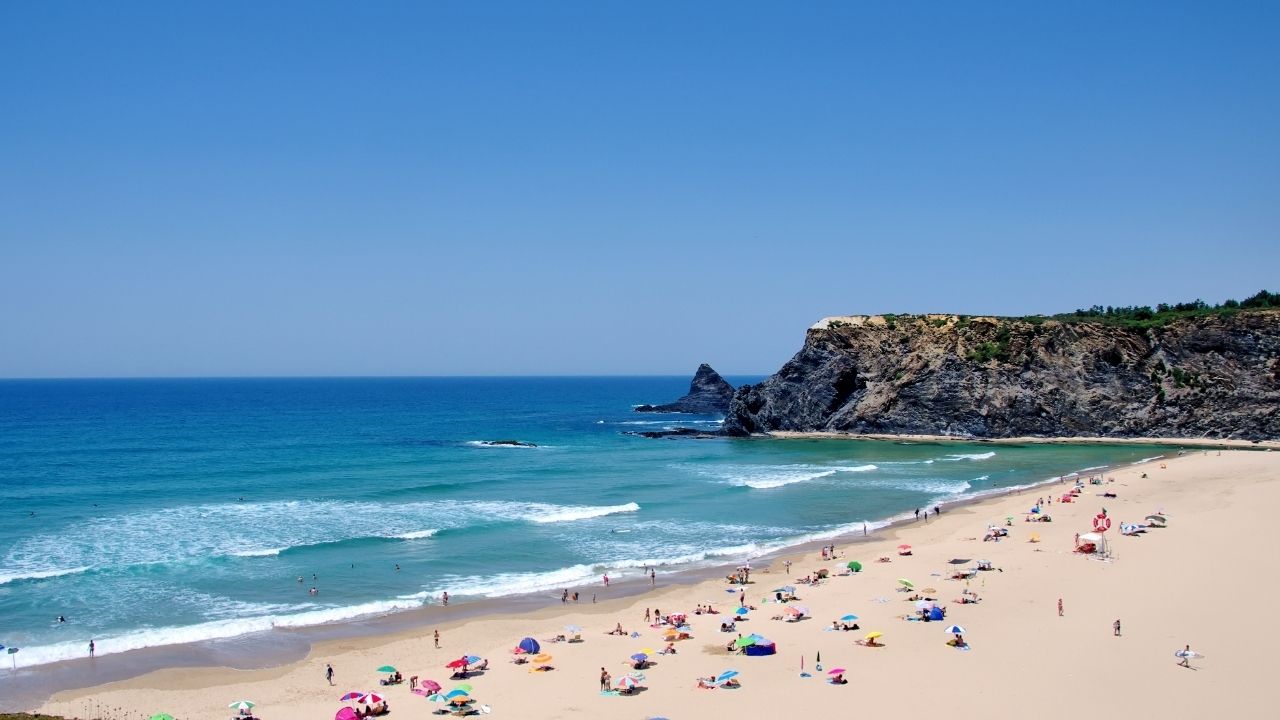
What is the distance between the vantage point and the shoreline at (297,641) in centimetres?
2323

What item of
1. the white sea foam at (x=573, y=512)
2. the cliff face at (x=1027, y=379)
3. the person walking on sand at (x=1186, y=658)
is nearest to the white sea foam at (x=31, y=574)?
the white sea foam at (x=573, y=512)

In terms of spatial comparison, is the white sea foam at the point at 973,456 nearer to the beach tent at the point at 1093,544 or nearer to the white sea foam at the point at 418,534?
the beach tent at the point at 1093,544

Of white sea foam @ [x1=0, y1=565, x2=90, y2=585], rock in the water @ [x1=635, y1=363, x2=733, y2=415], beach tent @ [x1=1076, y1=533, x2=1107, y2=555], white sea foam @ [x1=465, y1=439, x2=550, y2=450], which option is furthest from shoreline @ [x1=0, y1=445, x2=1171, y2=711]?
rock in the water @ [x1=635, y1=363, x2=733, y2=415]

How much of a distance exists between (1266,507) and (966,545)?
18.8 meters

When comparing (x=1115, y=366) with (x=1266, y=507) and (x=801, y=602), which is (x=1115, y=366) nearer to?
(x=1266, y=507)

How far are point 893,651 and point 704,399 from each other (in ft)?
381

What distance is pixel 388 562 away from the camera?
117ft

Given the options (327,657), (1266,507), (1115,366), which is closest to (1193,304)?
(1115,366)

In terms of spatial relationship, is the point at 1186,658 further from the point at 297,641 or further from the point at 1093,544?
the point at 297,641

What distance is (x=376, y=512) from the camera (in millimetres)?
46500

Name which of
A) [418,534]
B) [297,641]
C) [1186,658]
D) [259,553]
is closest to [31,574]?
[259,553]

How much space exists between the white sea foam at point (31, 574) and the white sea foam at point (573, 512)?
20.4 meters

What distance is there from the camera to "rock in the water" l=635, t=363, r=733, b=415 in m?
138

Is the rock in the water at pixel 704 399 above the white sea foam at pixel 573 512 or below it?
above
